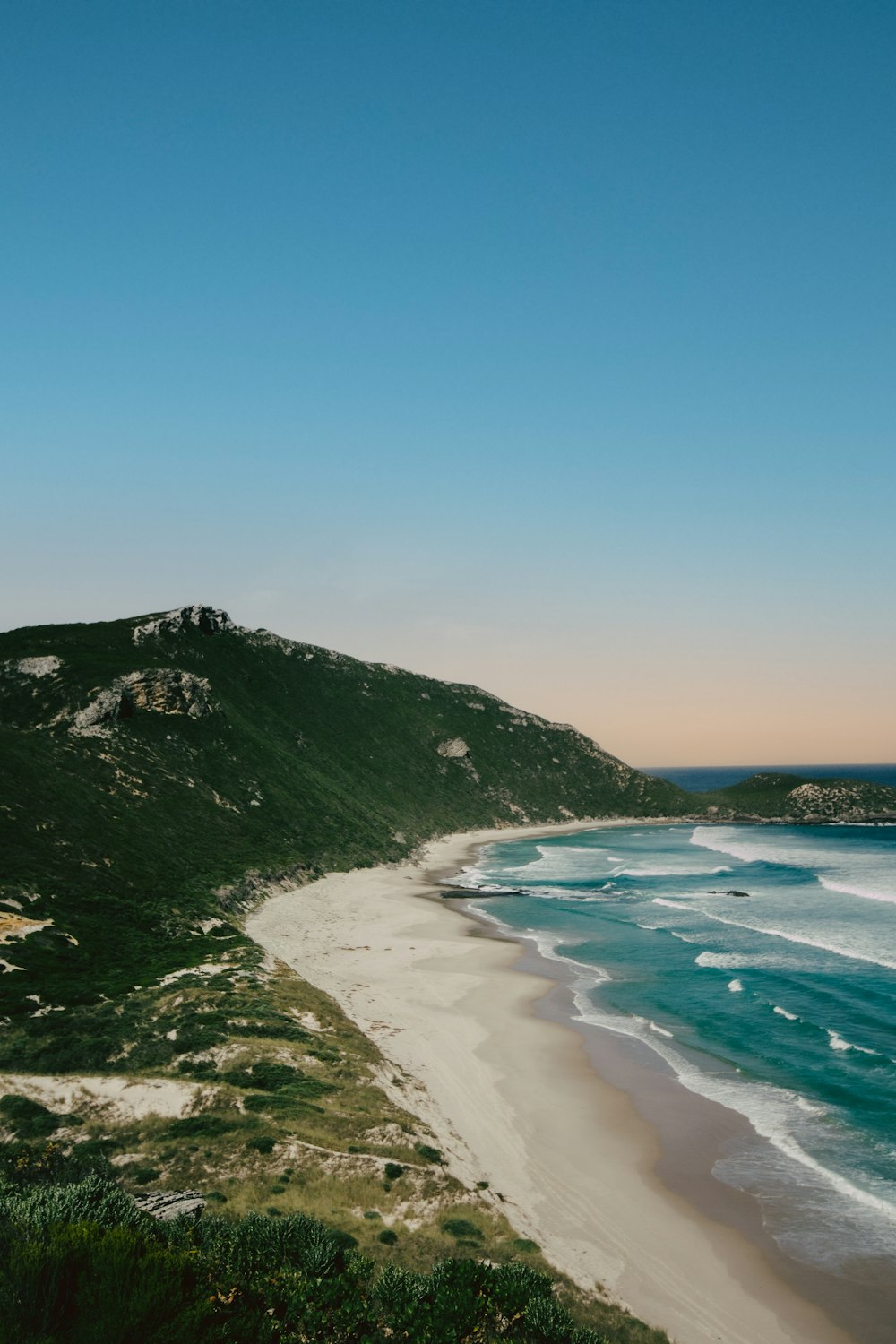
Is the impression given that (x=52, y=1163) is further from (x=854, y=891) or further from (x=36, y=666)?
(x=36, y=666)

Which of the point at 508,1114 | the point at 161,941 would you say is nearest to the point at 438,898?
the point at 161,941

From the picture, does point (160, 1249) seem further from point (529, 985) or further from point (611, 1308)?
point (529, 985)

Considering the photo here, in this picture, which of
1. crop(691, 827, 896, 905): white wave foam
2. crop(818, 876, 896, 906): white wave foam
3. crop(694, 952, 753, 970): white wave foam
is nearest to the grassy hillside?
crop(694, 952, 753, 970): white wave foam

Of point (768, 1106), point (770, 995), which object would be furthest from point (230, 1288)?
point (770, 995)

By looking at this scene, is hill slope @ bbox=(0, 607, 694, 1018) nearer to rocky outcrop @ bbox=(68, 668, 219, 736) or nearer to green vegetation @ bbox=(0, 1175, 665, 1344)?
rocky outcrop @ bbox=(68, 668, 219, 736)

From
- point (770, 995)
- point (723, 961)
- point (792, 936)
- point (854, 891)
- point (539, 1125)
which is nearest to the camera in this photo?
point (539, 1125)
